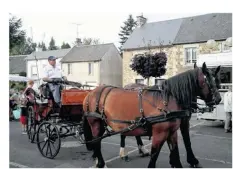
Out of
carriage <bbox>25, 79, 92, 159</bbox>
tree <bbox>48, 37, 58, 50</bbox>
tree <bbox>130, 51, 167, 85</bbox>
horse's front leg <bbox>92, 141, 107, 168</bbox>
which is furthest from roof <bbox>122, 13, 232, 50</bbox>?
tree <bbox>48, 37, 58, 50</bbox>

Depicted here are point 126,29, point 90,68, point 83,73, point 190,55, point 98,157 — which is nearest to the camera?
point 98,157

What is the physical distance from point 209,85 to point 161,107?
86 cm

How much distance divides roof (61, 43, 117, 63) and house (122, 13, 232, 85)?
4.46 meters

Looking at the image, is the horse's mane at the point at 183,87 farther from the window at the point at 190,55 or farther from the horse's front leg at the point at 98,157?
the window at the point at 190,55

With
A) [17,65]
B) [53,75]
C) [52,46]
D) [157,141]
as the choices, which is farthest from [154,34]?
[52,46]

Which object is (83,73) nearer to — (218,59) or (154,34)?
(154,34)

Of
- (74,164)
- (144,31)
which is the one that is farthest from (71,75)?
(74,164)

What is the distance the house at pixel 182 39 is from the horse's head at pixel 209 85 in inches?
655

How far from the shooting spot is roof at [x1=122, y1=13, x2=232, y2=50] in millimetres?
22344

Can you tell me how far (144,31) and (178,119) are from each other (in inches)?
955

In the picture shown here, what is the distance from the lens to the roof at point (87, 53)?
1196 inches

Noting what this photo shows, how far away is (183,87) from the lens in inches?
169

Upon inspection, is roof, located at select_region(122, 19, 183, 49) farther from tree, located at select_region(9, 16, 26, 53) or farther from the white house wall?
tree, located at select_region(9, 16, 26, 53)
